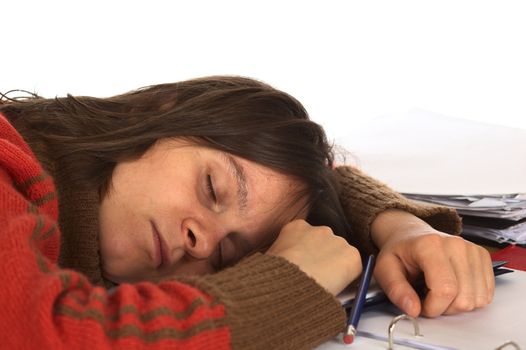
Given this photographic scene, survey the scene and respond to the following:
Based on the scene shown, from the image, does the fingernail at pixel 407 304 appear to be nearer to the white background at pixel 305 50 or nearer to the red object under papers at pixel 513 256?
the red object under papers at pixel 513 256

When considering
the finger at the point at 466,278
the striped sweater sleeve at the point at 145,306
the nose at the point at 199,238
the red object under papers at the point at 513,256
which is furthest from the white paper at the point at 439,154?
the striped sweater sleeve at the point at 145,306

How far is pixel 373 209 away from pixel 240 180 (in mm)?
217

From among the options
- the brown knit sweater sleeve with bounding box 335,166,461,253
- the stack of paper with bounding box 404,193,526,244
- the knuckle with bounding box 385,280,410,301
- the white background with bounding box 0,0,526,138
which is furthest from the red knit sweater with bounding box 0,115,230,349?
the white background with bounding box 0,0,526,138

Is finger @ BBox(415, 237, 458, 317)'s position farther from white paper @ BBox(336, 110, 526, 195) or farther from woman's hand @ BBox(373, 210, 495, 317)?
white paper @ BBox(336, 110, 526, 195)

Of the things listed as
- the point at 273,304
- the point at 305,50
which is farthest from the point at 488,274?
Answer: the point at 305,50

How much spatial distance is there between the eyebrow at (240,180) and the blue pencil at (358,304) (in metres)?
0.19

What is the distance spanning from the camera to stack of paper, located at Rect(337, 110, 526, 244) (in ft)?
3.61

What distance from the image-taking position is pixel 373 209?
1.02 meters

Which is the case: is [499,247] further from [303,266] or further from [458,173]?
[303,266]

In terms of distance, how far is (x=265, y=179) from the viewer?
951 millimetres

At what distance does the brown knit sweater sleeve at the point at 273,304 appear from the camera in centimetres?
60

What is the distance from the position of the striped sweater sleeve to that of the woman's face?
0.69ft

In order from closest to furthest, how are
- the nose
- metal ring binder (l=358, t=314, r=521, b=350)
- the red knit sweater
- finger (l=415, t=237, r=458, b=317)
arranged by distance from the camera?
the red knit sweater < metal ring binder (l=358, t=314, r=521, b=350) < finger (l=415, t=237, r=458, b=317) < the nose

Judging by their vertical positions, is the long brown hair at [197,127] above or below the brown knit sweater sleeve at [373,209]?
above
